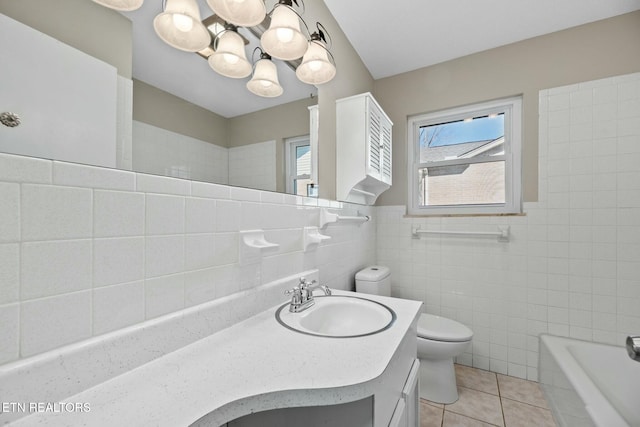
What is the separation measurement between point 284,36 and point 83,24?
2.20 ft

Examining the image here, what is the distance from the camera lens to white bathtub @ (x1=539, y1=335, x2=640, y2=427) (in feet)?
3.79

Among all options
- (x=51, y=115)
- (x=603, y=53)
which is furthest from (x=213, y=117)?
(x=603, y=53)

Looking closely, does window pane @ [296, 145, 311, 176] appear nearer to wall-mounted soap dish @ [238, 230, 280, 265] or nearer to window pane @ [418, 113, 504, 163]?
wall-mounted soap dish @ [238, 230, 280, 265]

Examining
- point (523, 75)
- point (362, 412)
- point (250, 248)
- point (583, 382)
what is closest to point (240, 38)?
point (250, 248)

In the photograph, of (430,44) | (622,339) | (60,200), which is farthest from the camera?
(430,44)

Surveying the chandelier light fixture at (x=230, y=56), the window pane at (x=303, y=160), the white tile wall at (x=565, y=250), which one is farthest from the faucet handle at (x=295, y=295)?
the white tile wall at (x=565, y=250)

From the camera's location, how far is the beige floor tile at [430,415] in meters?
1.46

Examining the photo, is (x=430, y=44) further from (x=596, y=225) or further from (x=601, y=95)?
(x=596, y=225)

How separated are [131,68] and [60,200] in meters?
0.38

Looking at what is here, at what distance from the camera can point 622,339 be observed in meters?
1.65

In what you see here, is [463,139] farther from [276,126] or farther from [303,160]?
[276,126]

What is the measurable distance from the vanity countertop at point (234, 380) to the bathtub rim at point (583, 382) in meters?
1.07

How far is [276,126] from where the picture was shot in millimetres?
1121

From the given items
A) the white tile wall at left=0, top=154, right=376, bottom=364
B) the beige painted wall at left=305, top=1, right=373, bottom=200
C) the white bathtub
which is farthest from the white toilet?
the white tile wall at left=0, top=154, right=376, bottom=364
